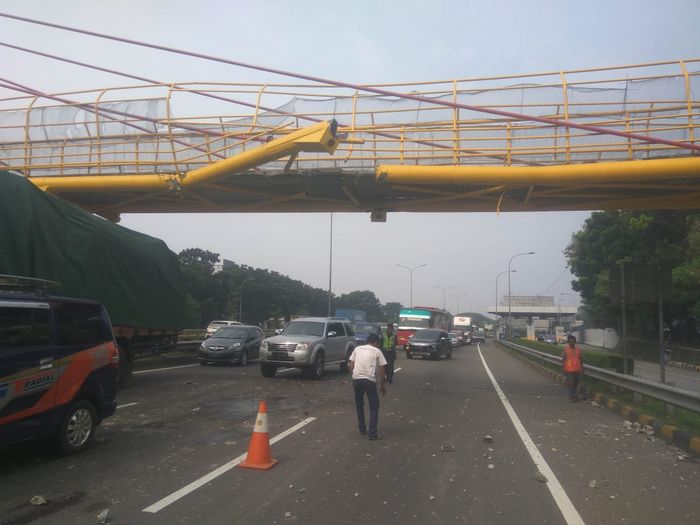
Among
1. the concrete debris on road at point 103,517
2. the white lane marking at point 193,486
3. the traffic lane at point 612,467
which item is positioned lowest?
the traffic lane at point 612,467

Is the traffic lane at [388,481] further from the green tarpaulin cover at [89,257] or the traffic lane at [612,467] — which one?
the green tarpaulin cover at [89,257]

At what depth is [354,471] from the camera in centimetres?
671

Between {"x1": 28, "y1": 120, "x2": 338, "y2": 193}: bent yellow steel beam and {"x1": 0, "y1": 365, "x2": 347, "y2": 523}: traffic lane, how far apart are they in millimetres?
5238

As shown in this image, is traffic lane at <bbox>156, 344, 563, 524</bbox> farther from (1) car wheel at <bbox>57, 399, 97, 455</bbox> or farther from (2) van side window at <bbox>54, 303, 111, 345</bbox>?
(2) van side window at <bbox>54, 303, 111, 345</bbox>

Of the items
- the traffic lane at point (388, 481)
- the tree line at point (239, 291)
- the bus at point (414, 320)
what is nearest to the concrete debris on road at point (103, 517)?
the traffic lane at point (388, 481)

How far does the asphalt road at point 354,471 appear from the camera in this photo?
528 centimetres

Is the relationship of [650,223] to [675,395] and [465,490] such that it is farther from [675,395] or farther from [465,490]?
[465,490]

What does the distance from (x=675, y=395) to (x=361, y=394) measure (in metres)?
5.74

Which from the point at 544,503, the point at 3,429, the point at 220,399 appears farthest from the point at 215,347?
the point at 544,503

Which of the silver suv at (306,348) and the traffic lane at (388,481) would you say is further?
the silver suv at (306,348)

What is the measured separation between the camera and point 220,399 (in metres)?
12.3

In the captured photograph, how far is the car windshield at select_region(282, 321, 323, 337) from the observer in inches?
682

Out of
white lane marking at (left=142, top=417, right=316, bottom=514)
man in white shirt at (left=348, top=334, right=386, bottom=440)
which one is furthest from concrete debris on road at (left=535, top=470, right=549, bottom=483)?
white lane marking at (left=142, top=417, right=316, bottom=514)

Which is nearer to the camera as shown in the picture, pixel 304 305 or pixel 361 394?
pixel 361 394
